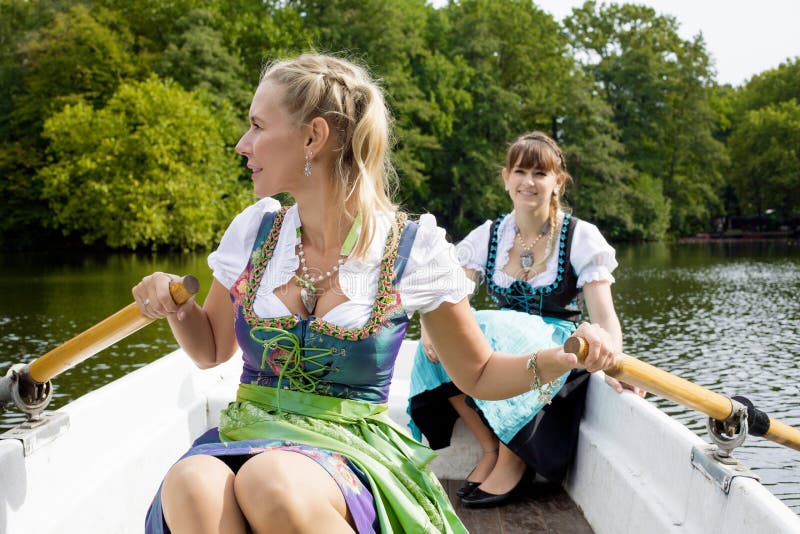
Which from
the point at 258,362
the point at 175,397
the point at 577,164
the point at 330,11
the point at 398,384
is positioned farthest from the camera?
the point at 577,164

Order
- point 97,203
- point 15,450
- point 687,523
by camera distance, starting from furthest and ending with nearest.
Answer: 1. point 97,203
2. point 687,523
3. point 15,450

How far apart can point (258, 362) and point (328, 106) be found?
0.56 meters

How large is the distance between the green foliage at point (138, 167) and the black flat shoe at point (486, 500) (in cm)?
2457

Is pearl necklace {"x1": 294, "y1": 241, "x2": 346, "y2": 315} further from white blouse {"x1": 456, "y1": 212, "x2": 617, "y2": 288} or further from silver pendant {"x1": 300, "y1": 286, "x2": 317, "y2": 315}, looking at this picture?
white blouse {"x1": 456, "y1": 212, "x2": 617, "y2": 288}

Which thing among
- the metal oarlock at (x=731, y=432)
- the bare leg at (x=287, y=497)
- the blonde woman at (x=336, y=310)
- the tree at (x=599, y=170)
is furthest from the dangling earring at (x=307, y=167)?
the tree at (x=599, y=170)

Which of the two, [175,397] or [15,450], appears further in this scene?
[175,397]

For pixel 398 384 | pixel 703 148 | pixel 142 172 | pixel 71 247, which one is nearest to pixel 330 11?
pixel 142 172

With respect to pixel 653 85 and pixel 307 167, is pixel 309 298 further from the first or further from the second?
pixel 653 85

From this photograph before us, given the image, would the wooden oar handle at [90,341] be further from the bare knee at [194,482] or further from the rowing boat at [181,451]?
the bare knee at [194,482]

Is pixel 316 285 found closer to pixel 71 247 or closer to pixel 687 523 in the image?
pixel 687 523

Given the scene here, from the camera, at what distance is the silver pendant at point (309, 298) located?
1694 mm

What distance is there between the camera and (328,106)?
1.70 metres

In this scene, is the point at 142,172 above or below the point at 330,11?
below

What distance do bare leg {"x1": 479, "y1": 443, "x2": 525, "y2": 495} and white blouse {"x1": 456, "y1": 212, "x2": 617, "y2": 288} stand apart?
696mm
